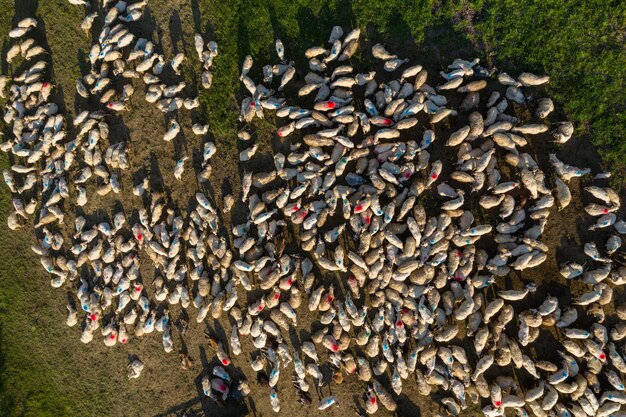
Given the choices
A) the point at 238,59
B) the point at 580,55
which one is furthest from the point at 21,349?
the point at 580,55

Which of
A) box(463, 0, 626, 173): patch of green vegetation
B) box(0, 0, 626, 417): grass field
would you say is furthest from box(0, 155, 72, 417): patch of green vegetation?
box(463, 0, 626, 173): patch of green vegetation

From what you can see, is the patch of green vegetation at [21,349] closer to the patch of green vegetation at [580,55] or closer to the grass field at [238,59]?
the grass field at [238,59]

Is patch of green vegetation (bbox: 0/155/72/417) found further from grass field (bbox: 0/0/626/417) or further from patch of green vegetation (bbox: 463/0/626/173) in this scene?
patch of green vegetation (bbox: 463/0/626/173)

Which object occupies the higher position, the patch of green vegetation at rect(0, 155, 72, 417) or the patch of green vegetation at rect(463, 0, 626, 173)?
the patch of green vegetation at rect(463, 0, 626, 173)

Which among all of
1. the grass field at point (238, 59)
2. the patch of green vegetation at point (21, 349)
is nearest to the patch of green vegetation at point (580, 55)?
the grass field at point (238, 59)

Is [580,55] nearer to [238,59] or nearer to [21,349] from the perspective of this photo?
[238,59]

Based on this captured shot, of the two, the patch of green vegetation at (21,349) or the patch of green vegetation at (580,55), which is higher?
the patch of green vegetation at (580,55)

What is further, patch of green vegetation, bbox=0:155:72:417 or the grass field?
patch of green vegetation, bbox=0:155:72:417

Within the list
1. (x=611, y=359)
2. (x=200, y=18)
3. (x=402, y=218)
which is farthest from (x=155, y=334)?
(x=611, y=359)
